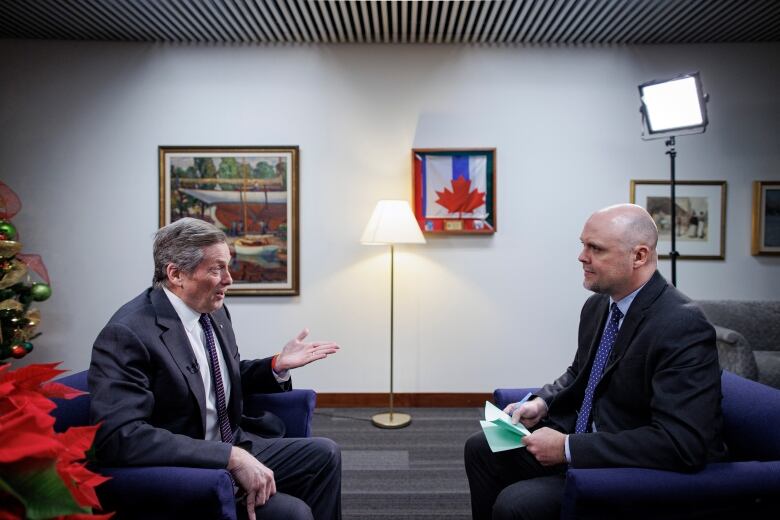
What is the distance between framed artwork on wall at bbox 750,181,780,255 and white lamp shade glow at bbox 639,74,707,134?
1066 millimetres

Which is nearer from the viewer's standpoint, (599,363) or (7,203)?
(599,363)

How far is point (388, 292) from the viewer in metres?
3.94

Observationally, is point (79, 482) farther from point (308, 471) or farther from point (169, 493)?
point (308, 471)

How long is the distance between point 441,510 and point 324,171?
8.17 ft

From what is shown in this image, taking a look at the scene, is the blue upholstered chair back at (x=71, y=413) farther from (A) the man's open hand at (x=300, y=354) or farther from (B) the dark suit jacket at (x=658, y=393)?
(B) the dark suit jacket at (x=658, y=393)

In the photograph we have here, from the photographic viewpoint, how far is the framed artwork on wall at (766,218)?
388 cm

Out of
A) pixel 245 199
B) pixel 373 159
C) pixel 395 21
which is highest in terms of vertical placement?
pixel 395 21

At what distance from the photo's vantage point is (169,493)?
1288 mm

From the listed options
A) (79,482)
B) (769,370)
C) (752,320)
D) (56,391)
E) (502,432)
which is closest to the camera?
(79,482)

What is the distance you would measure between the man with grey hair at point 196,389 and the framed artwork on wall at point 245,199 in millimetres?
1910

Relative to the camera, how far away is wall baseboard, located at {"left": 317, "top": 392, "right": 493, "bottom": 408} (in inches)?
155

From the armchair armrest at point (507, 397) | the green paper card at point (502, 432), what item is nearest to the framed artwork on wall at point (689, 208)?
the armchair armrest at point (507, 397)

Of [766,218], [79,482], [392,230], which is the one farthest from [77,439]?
[766,218]

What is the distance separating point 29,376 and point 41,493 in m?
0.21
